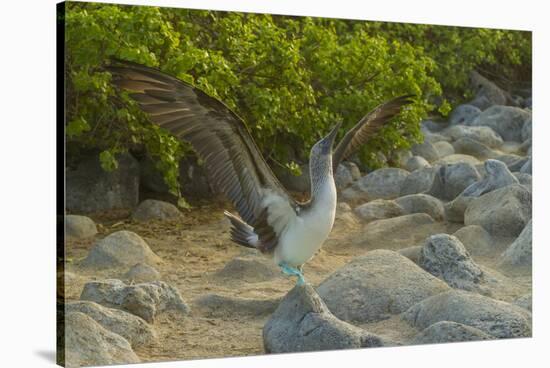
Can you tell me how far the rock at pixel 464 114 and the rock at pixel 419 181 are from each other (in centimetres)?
58

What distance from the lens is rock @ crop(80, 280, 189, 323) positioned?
626cm

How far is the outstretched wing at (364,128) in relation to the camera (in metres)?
6.23

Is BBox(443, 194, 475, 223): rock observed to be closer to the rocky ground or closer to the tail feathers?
the rocky ground

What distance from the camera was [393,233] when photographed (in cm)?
746

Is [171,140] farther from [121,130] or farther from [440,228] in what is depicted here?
[440,228]

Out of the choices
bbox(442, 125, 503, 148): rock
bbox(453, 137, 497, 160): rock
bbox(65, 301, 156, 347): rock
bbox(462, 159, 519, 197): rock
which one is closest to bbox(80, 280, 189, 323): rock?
bbox(65, 301, 156, 347): rock

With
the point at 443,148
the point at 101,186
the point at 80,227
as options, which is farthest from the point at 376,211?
the point at 80,227

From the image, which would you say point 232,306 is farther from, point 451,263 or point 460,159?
point 460,159

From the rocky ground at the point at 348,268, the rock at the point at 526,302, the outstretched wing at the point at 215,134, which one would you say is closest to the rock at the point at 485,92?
the rocky ground at the point at 348,268

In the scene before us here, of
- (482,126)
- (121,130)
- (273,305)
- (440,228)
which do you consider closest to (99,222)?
(121,130)

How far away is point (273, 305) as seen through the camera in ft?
21.7

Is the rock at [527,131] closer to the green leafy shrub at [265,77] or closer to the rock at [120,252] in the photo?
the green leafy shrub at [265,77]

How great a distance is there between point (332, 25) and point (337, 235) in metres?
1.74

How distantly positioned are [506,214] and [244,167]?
115 inches
